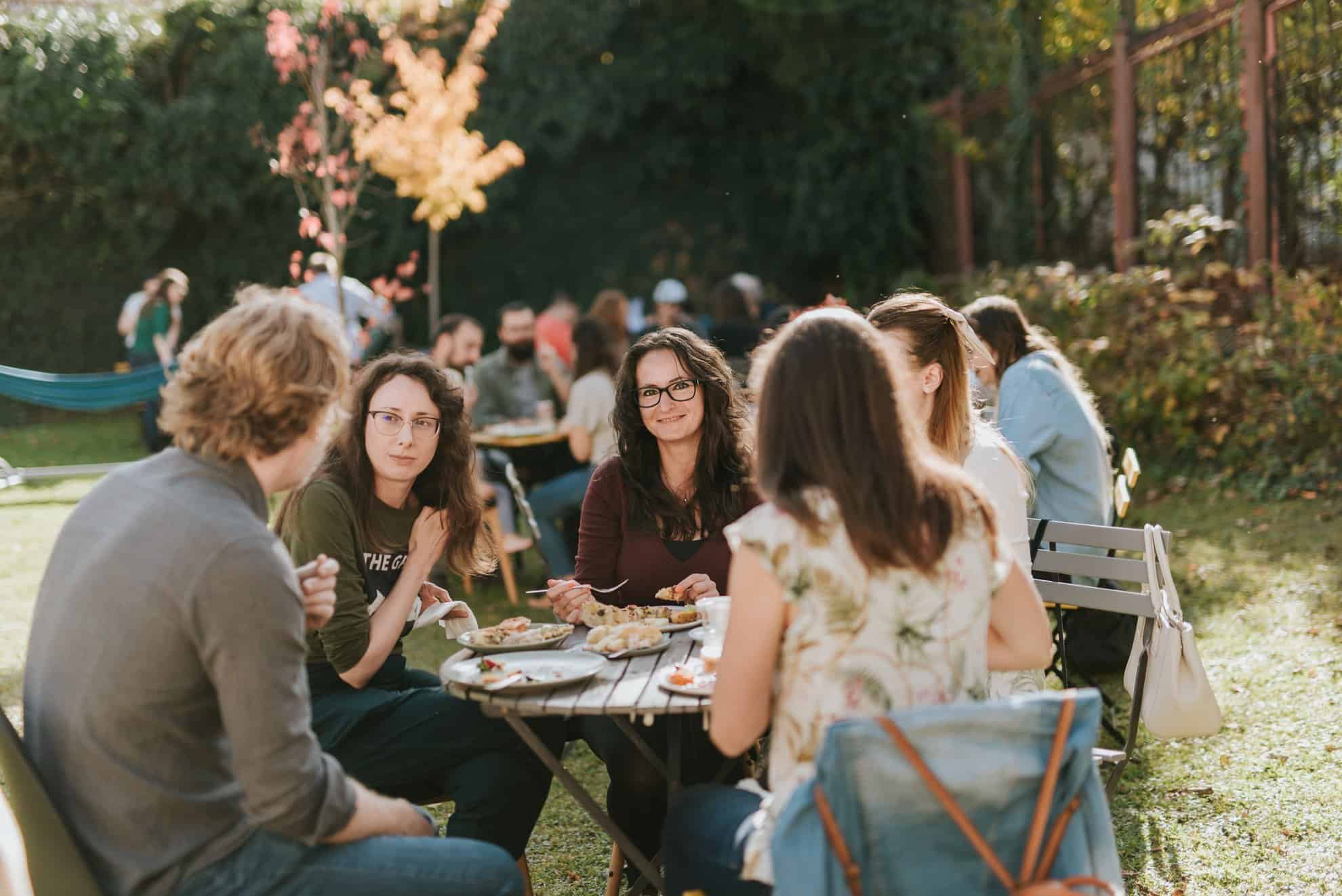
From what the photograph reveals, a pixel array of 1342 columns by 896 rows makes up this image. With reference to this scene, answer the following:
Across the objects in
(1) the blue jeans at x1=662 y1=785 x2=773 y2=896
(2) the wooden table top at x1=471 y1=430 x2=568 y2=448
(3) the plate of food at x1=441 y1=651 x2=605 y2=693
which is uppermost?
(3) the plate of food at x1=441 y1=651 x2=605 y2=693

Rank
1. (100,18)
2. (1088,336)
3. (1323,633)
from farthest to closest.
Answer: (100,18), (1088,336), (1323,633)

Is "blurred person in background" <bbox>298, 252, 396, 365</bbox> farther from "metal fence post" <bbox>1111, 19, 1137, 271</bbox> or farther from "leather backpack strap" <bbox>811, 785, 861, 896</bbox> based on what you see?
"leather backpack strap" <bbox>811, 785, 861, 896</bbox>

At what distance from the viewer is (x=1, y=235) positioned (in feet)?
48.3

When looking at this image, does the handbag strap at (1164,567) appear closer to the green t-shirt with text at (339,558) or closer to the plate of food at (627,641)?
the plate of food at (627,641)

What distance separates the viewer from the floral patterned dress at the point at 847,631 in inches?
75.8

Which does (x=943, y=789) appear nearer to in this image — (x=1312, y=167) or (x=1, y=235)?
(x=1312, y=167)

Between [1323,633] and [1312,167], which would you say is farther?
[1312,167]

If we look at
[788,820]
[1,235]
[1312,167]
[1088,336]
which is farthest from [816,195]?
[788,820]

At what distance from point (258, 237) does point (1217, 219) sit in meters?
11.1

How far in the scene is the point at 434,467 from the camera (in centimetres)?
318

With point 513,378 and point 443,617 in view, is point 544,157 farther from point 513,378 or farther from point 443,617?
point 443,617

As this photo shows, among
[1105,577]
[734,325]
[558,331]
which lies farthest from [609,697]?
[558,331]

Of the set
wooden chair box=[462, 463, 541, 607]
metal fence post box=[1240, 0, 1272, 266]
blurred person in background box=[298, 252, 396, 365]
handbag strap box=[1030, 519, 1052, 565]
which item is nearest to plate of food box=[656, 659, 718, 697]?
handbag strap box=[1030, 519, 1052, 565]

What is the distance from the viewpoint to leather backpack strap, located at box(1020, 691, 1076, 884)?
1.75 meters
